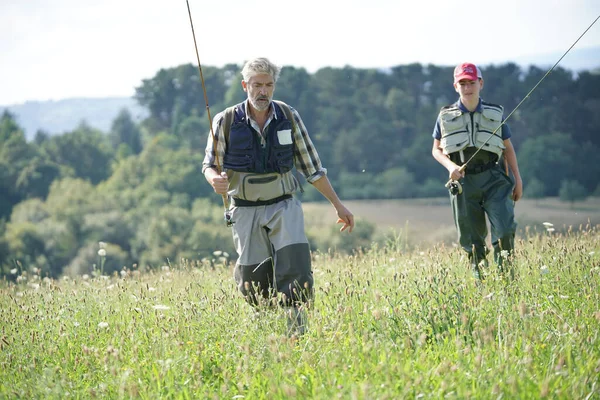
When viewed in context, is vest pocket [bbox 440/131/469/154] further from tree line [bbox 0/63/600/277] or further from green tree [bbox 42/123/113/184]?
green tree [bbox 42/123/113/184]

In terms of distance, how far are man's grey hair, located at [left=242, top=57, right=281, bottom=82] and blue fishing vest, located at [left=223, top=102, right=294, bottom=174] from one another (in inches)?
10.0

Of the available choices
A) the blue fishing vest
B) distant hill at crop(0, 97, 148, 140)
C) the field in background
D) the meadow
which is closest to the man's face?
the blue fishing vest

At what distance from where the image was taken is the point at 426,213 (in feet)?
198

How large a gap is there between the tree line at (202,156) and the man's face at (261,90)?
44.0m

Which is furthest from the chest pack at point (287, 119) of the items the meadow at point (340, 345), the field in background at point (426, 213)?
the field in background at point (426, 213)

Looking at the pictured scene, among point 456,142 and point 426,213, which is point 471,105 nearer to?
point 456,142

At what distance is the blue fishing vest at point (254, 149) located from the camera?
17.3 feet

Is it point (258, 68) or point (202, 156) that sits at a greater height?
point (258, 68)

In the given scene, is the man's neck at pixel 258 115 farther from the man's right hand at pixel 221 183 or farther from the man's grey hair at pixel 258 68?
the man's right hand at pixel 221 183

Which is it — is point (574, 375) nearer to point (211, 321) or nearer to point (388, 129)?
point (211, 321)

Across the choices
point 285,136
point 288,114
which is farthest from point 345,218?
point 288,114

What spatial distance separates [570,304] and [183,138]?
72.5 m

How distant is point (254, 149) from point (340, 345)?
1.67 m

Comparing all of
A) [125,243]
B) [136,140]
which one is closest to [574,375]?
[125,243]
